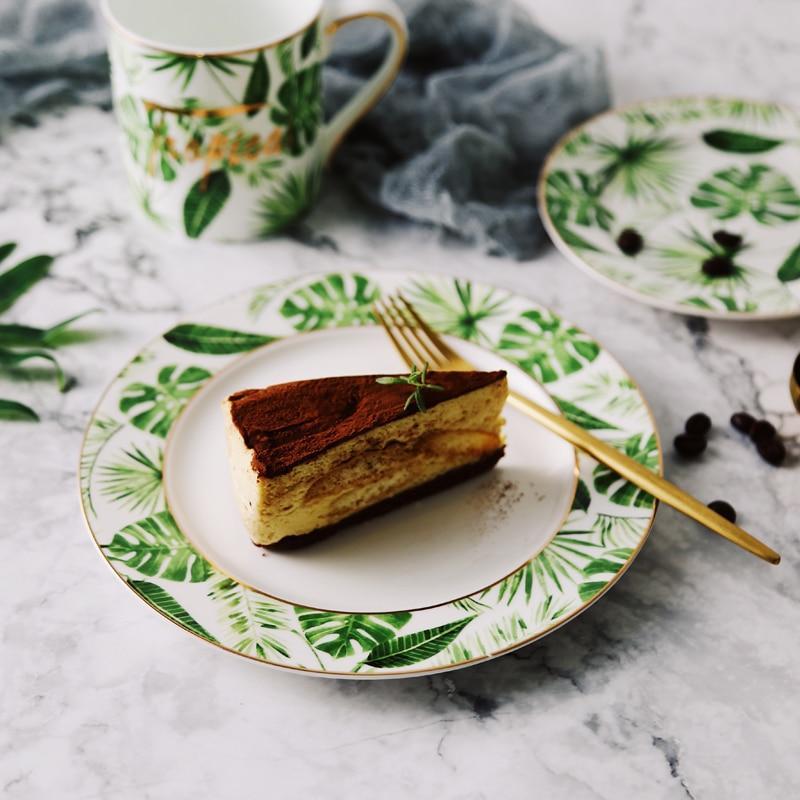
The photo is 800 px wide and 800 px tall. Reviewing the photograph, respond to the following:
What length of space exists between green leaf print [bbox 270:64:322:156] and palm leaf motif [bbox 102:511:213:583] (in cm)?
75

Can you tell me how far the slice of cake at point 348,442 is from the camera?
1.34 metres

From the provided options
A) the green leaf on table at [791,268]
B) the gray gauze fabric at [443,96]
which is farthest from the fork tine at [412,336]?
the green leaf on table at [791,268]

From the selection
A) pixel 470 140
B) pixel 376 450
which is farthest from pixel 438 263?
pixel 376 450

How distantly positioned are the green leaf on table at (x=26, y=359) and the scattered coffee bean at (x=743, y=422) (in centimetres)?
103

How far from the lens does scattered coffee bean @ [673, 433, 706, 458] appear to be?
1.55 m

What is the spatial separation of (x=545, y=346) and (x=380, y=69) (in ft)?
2.21

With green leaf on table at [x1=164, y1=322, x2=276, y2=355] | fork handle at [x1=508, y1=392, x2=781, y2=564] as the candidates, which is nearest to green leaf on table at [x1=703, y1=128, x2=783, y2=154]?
fork handle at [x1=508, y1=392, x2=781, y2=564]

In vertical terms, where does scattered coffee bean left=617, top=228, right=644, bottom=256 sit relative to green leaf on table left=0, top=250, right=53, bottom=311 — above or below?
above

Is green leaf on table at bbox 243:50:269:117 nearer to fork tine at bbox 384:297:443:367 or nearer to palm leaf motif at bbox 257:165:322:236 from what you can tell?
palm leaf motif at bbox 257:165:322:236

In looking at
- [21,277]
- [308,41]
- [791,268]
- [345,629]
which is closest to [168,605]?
[345,629]

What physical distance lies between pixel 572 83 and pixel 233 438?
1137mm

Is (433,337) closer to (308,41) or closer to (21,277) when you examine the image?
(308,41)

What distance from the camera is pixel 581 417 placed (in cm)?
154

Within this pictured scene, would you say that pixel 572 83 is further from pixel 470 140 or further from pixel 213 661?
pixel 213 661
